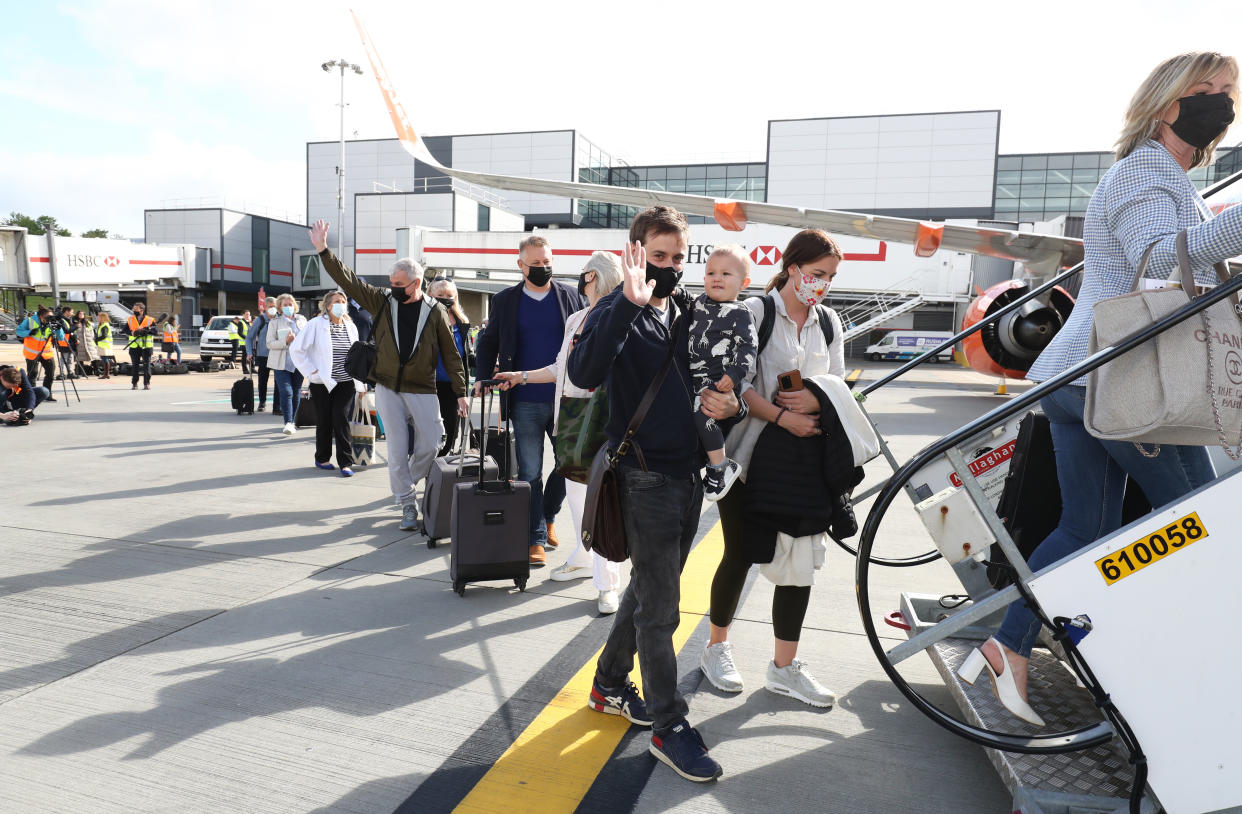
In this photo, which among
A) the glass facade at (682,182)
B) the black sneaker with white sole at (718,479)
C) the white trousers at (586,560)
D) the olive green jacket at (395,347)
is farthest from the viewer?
the glass facade at (682,182)

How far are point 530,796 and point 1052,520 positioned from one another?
78.2 inches

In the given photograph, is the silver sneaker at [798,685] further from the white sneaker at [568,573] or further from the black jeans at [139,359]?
the black jeans at [139,359]

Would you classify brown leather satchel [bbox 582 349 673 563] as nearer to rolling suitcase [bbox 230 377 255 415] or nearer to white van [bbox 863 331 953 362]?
rolling suitcase [bbox 230 377 255 415]

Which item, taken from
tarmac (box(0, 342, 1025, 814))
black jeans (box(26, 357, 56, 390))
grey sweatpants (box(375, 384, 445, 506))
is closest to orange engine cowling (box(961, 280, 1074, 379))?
tarmac (box(0, 342, 1025, 814))

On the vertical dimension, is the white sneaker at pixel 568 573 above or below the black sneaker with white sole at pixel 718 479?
below

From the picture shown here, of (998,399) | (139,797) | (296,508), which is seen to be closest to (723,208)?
(296,508)

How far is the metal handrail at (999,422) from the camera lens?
5.99 ft

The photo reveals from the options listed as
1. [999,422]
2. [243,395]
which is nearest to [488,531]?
[999,422]

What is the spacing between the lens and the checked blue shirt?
1.89 m

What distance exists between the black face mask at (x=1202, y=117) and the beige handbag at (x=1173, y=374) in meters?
0.45

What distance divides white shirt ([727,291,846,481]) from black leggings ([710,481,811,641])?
0.49ft

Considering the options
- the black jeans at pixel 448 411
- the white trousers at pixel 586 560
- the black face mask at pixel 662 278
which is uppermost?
the black face mask at pixel 662 278

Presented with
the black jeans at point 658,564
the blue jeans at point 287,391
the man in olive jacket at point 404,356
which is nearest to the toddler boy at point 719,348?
the black jeans at point 658,564

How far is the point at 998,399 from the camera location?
1608 centimetres
